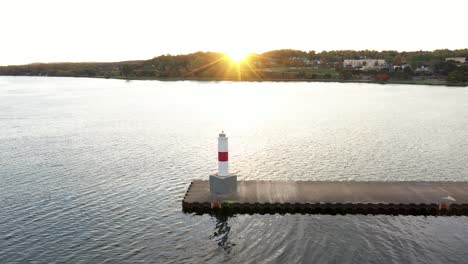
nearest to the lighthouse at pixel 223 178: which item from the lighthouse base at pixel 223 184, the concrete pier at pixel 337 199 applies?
the lighthouse base at pixel 223 184

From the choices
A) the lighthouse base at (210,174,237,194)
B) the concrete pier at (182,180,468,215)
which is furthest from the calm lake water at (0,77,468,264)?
the lighthouse base at (210,174,237,194)

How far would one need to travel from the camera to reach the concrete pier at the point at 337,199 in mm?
18938

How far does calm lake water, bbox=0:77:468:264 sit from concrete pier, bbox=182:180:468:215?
17.7 inches

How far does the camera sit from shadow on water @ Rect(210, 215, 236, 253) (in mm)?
16969

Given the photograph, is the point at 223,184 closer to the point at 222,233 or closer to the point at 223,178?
the point at 223,178

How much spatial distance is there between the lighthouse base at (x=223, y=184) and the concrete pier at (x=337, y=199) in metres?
0.28

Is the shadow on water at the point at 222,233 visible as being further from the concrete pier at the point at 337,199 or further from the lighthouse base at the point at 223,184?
the lighthouse base at the point at 223,184

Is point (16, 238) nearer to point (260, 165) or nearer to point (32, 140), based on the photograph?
point (260, 165)

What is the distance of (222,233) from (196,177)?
9.80 m

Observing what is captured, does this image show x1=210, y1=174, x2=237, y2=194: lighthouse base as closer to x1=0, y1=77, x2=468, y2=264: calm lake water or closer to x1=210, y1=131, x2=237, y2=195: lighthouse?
x1=210, y1=131, x2=237, y2=195: lighthouse

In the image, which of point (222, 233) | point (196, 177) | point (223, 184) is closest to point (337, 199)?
point (223, 184)

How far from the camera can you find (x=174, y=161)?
3219cm

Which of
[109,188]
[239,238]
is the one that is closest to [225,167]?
[239,238]

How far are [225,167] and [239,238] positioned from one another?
3944mm
